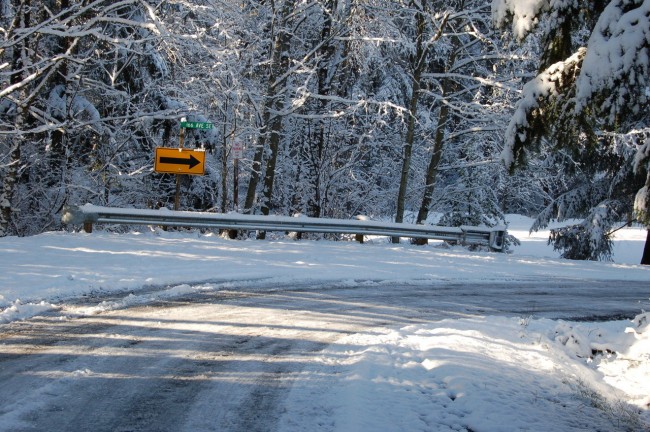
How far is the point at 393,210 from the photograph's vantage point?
26.8 m

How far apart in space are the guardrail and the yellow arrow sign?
107 cm

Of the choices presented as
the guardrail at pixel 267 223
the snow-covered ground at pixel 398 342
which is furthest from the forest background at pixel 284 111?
the snow-covered ground at pixel 398 342

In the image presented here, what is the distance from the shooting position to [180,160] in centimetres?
1440

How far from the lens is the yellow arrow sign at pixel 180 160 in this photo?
14.3m

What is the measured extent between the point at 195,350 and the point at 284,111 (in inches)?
503

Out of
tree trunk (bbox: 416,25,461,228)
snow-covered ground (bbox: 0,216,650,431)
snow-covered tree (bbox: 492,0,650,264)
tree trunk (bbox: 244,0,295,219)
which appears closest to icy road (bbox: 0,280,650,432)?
snow-covered ground (bbox: 0,216,650,431)

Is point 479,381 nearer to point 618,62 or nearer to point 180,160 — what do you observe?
point 618,62

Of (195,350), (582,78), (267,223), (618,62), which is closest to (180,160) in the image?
(267,223)

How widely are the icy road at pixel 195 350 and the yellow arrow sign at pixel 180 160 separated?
5.36 metres

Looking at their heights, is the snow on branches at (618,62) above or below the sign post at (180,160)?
above

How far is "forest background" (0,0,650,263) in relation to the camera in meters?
15.2

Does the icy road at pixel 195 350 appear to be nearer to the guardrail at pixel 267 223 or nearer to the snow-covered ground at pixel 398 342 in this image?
the snow-covered ground at pixel 398 342

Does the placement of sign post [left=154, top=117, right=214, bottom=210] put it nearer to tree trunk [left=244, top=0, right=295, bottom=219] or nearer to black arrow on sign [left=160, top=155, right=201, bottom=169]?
black arrow on sign [left=160, top=155, right=201, bottom=169]

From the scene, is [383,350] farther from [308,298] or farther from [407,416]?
[308,298]
